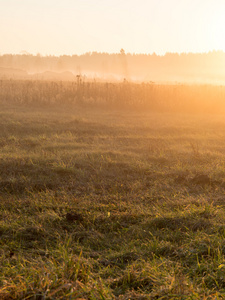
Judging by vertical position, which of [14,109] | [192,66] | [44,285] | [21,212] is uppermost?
[192,66]

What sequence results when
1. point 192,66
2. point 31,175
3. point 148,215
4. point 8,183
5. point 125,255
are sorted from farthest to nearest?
point 192,66, point 31,175, point 8,183, point 148,215, point 125,255

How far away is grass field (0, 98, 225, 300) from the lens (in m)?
2.63

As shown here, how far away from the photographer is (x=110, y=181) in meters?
6.10

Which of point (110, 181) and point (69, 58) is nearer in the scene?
point (110, 181)

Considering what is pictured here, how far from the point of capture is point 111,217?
445 cm

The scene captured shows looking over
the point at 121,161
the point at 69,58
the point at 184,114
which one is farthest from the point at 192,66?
the point at 121,161

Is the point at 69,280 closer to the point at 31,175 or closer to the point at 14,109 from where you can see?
the point at 31,175

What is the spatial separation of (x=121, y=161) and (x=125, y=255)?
4056 millimetres

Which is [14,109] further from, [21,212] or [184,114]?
[21,212]

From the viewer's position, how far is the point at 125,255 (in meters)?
3.34

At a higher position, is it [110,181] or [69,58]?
[69,58]

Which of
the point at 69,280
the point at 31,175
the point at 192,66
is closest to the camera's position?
the point at 69,280

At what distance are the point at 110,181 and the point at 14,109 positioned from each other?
1107 cm

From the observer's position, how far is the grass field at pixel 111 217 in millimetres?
2631
